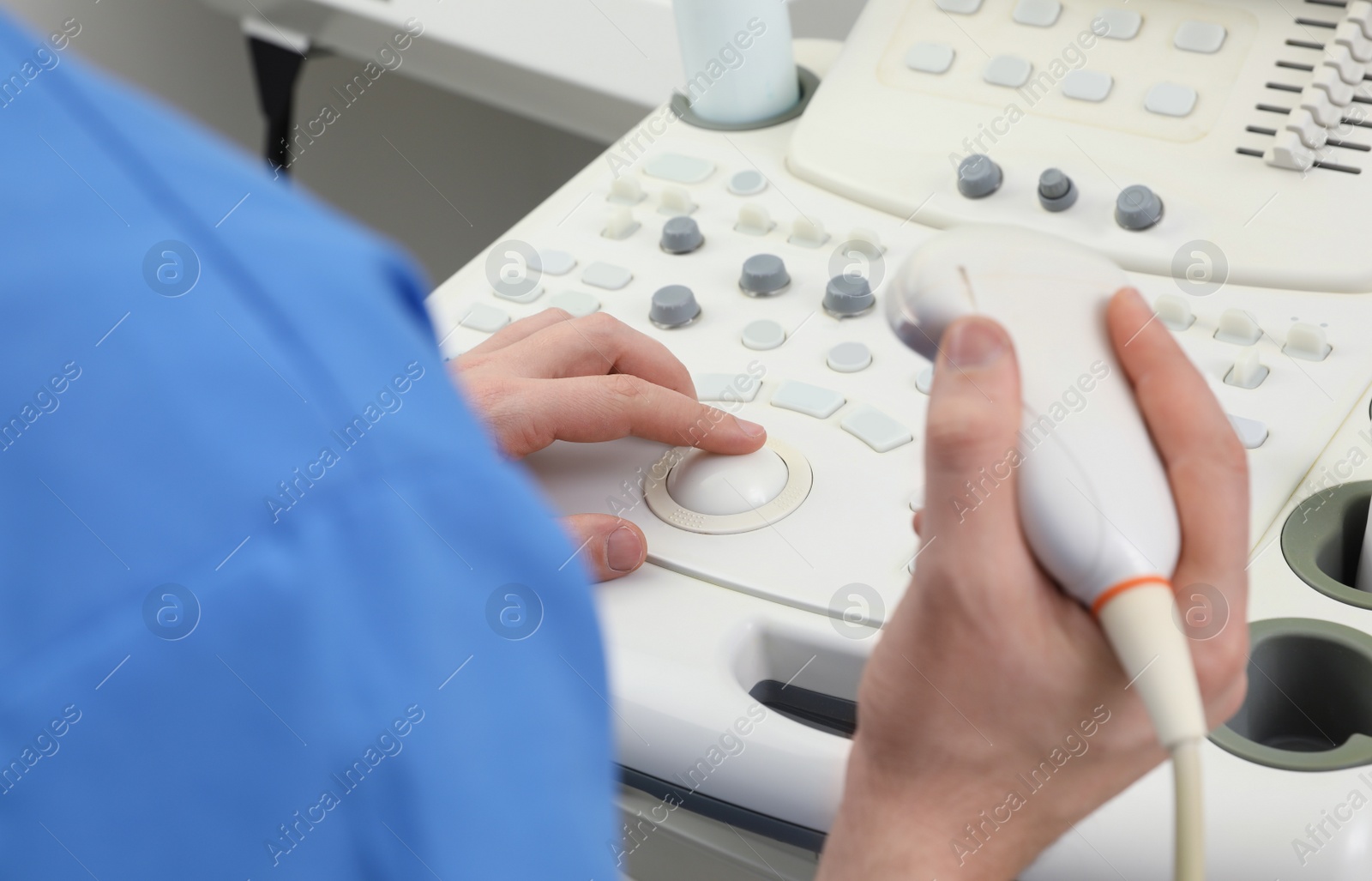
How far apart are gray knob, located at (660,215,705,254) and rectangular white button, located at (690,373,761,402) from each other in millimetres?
114

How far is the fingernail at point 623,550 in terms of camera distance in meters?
0.54

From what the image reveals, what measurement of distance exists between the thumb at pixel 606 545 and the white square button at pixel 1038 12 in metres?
0.41

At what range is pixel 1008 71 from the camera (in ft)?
2.43

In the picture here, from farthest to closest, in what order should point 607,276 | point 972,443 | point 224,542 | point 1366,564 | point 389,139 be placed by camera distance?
point 389,139 < point 607,276 < point 1366,564 < point 972,443 < point 224,542

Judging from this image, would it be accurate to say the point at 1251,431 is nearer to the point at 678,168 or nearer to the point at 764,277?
the point at 764,277

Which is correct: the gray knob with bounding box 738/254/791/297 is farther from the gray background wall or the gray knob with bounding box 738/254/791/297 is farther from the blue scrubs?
the gray background wall

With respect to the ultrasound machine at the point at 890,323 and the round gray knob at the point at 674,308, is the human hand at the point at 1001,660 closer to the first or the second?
the ultrasound machine at the point at 890,323

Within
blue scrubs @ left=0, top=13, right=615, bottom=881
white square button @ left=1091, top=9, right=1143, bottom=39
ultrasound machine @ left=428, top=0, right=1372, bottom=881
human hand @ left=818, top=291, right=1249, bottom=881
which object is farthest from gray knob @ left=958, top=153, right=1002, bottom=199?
blue scrubs @ left=0, top=13, right=615, bottom=881

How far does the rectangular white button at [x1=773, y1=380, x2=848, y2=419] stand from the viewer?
614mm

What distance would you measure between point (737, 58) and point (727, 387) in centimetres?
27

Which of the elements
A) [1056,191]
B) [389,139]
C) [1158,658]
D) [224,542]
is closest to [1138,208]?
[1056,191]

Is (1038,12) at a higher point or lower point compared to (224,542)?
lower

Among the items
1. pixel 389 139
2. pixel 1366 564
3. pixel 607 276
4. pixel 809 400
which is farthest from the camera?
pixel 389 139

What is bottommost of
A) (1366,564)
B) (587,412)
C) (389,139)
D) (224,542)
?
(389,139)
